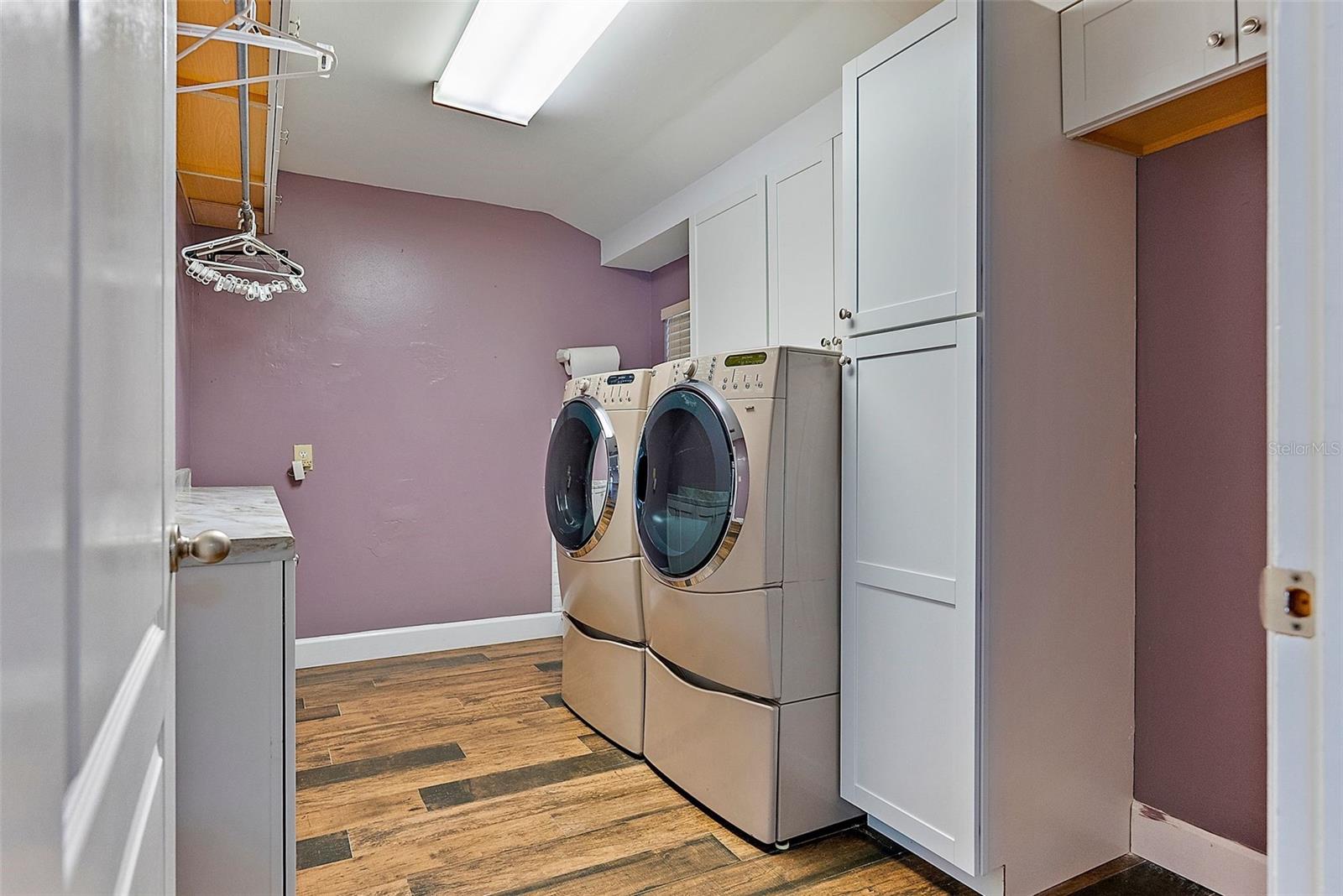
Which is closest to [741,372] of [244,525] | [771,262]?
[771,262]

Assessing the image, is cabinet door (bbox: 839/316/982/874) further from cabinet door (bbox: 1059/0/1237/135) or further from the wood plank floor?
cabinet door (bbox: 1059/0/1237/135)

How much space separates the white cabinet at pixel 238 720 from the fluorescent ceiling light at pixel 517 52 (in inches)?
64.8

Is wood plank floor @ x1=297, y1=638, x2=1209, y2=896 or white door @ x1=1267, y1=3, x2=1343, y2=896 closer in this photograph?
white door @ x1=1267, y1=3, x2=1343, y2=896

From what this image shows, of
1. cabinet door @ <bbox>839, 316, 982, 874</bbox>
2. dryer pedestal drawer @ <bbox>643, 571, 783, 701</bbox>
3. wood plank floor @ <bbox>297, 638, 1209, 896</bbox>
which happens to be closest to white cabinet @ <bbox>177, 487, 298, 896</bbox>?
wood plank floor @ <bbox>297, 638, 1209, 896</bbox>

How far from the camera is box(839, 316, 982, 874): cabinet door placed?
1665 mm

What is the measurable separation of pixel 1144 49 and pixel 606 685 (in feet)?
7.60

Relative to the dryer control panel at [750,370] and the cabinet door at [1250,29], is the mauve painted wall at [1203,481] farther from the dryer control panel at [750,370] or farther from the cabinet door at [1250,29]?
the dryer control panel at [750,370]

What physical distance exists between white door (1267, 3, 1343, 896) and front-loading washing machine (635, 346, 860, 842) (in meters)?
1.29

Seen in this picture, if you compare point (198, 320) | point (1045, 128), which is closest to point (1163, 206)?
point (1045, 128)

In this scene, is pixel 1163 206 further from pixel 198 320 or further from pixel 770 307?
pixel 198 320

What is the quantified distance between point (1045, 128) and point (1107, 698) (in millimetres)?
1374

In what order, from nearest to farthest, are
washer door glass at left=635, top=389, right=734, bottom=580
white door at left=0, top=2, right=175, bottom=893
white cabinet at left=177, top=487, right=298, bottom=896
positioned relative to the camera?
1. white door at left=0, top=2, right=175, bottom=893
2. white cabinet at left=177, top=487, right=298, bottom=896
3. washer door glass at left=635, top=389, right=734, bottom=580

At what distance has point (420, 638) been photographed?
3.70 m

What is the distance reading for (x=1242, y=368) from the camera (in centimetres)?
170
